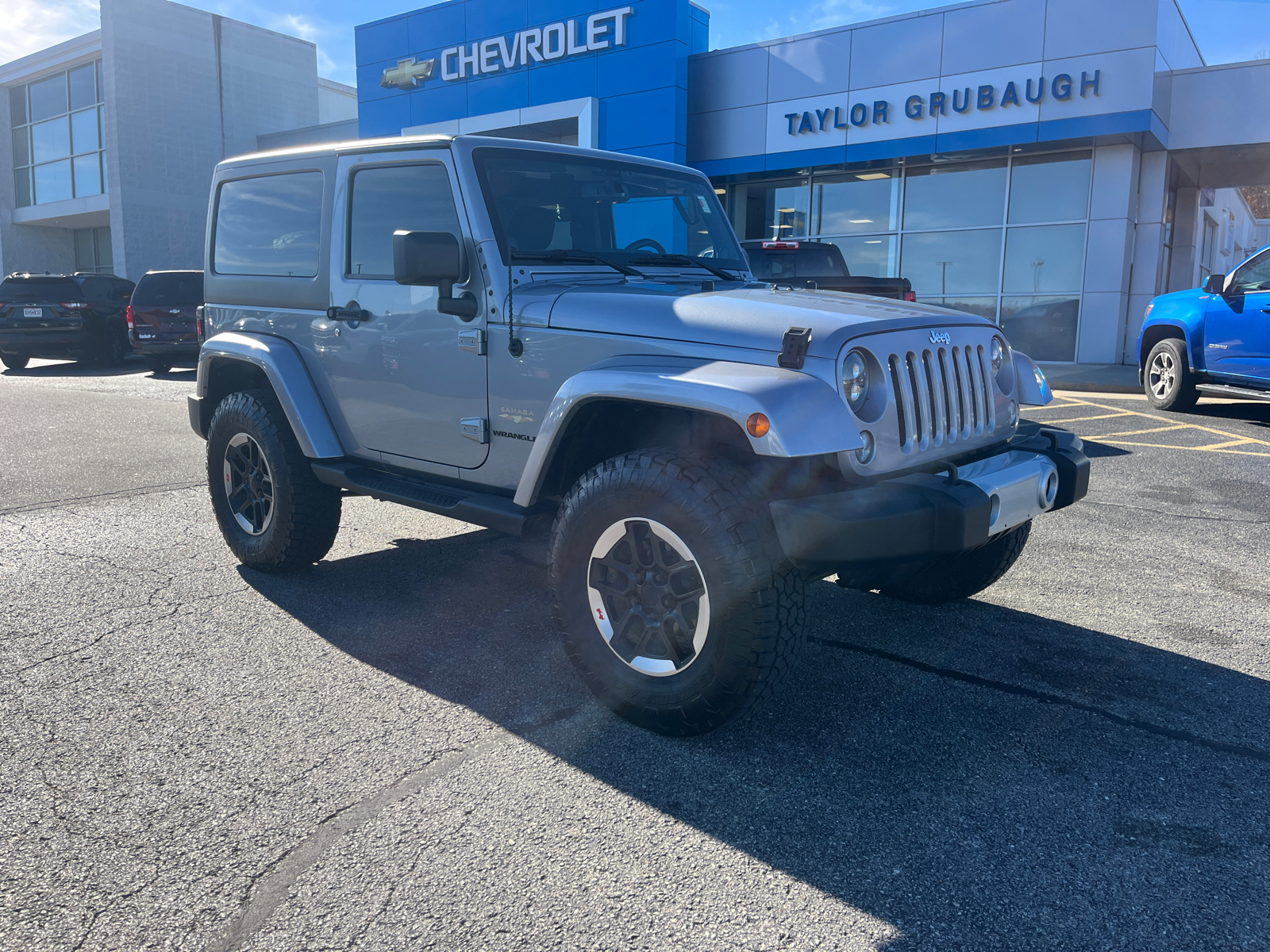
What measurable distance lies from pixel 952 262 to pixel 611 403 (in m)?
17.0

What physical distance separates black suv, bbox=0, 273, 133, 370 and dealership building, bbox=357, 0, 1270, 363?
28.5ft

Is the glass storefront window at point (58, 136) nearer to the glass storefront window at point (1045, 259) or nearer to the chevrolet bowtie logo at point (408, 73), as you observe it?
the chevrolet bowtie logo at point (408, 73)

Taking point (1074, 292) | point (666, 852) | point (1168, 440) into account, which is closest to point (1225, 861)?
point (666, 852)

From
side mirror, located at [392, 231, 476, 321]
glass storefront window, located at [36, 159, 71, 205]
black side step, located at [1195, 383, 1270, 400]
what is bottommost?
black side step, located at [1195, 383, 1270, 400]

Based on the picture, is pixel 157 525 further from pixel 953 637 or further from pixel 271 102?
pixel 271 102

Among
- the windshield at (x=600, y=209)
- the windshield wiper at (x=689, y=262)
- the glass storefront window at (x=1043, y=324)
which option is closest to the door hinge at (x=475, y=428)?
the windshield at (x=600, y=209)

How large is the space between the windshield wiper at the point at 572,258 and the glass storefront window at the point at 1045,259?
15.7 m

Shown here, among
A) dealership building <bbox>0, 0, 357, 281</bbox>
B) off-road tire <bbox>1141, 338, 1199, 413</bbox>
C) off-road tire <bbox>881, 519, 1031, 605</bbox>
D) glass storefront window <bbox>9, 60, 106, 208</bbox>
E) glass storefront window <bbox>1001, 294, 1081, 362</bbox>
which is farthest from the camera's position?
glass storefront window <bbox>9, 60, 106, 208</bbox>

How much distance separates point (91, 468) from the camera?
796 cm

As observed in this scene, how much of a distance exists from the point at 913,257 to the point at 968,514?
682 inches

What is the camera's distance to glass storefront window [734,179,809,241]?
20.2 meters

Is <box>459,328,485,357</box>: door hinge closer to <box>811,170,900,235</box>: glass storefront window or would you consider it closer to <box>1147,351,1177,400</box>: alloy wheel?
<box>1147,351,1177,400</box>: alloy wheel

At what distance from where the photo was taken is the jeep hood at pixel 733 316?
3082 mm

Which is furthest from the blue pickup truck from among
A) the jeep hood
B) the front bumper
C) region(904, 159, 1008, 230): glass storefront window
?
the front bumper
